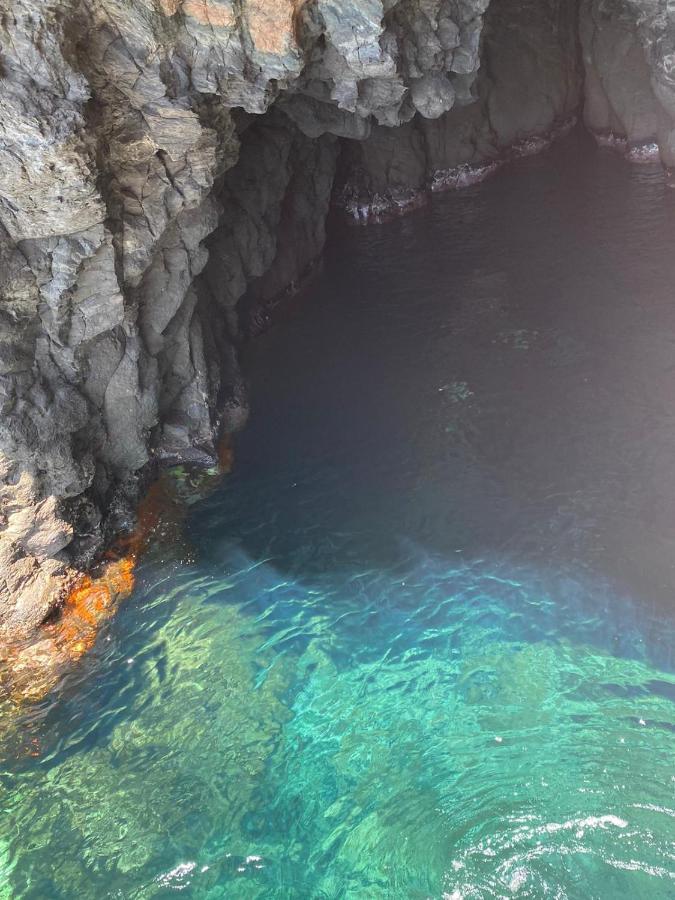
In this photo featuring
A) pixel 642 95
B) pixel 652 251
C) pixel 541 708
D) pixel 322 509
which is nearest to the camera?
pixel 541 708

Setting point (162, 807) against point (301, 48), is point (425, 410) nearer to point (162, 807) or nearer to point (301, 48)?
point (301, 48)

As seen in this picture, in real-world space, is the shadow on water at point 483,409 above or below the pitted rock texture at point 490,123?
below

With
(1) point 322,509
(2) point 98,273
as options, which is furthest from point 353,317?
(2) point 98,273

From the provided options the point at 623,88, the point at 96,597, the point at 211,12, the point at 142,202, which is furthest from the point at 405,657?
the point at 623,88

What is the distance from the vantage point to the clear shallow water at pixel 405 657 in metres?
7.25

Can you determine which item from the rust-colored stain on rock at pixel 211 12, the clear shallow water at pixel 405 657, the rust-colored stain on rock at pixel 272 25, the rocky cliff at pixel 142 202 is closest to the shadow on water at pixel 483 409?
the clear shallow water at pixel 405 657

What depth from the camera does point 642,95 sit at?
20.0m

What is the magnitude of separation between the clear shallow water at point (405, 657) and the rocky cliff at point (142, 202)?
Answer: 1.42m

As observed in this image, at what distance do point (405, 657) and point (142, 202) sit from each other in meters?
6.67

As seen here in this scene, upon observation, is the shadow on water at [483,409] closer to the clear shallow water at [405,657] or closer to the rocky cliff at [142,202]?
the clear shallow water at [405,657]

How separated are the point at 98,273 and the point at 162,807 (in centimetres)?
639

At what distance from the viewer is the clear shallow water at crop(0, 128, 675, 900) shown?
7.25m

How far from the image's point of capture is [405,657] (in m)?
8.98

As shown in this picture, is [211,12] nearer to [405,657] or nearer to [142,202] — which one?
[142,202]
